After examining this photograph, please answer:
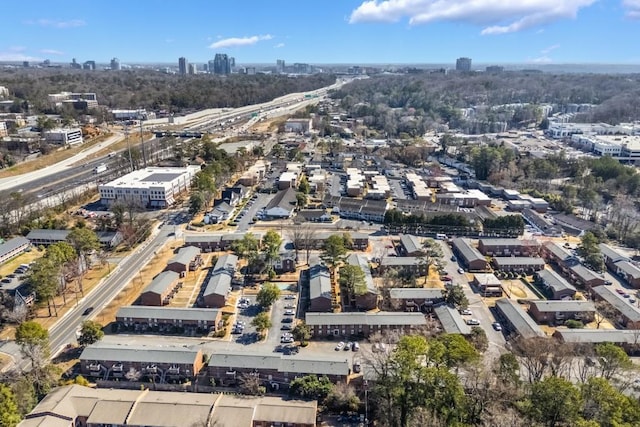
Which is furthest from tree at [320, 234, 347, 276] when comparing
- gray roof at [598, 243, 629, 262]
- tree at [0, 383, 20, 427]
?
gray roof at [598, 243, 629, 262]

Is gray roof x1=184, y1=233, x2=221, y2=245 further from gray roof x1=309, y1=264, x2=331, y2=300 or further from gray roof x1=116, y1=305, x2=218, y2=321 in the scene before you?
gray roof x1=116, y1=305, x2=218, y2=321

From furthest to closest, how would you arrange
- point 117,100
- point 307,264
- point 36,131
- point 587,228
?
point 117,100, point 36,131, point 587,228, point 307,264

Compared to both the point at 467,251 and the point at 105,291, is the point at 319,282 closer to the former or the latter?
the point at 467,251

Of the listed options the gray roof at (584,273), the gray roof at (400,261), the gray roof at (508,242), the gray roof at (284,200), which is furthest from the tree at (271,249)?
the gray roof at (584,273)

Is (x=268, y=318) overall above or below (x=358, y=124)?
below

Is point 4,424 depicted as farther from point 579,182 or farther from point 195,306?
point 579,182

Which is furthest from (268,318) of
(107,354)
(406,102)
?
(406,102)

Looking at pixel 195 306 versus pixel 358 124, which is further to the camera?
pixel 358 124

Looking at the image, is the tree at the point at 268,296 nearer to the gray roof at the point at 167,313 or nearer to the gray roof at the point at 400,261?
the gray roof at the point at 167,313

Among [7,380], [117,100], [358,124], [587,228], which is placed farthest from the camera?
[117,100]
